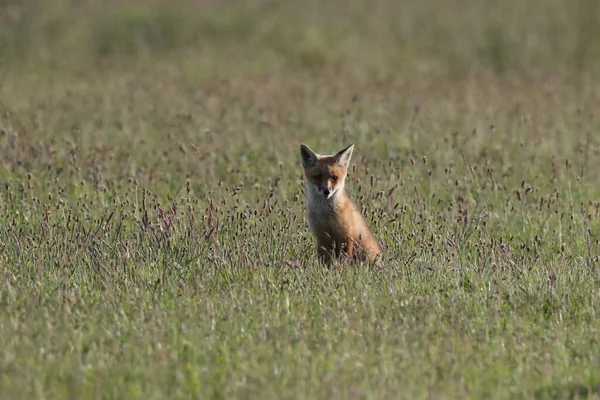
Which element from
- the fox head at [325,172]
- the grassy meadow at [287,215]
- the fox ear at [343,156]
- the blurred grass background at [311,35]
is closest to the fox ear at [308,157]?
the fox head at [325,172]

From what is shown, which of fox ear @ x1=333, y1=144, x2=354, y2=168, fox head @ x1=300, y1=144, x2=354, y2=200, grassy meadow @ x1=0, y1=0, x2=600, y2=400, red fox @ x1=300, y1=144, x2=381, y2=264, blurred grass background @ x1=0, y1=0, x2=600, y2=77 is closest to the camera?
grassy meadow @ x1=0, y1=0, x2=600, y2=400

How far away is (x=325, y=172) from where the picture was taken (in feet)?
29.9

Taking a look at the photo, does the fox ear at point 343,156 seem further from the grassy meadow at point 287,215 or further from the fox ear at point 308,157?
the grassy meadow at point 287,215

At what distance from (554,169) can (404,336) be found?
18.9ft

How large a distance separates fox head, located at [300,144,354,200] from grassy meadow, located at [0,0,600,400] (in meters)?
0.51

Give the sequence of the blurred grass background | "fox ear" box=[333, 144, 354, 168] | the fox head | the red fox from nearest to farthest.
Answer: the red fox, the fox head, "fox ear" box=[333, 144, 354, 168], the blurred grass background

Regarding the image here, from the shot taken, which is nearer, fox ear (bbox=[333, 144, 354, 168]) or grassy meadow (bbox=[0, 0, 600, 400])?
grassy meadow (bbox=[0, 0, 600, 400])

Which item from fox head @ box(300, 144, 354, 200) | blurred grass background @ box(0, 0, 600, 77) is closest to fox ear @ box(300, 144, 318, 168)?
fox head @ box(300, 144, 354, 200)

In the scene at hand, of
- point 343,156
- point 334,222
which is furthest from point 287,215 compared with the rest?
point 334,222

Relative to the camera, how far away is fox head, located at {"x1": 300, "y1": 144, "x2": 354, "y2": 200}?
894cm

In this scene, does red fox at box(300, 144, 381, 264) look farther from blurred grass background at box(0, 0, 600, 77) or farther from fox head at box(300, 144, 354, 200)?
blurred grass background at box(0, 0, 600, 77)

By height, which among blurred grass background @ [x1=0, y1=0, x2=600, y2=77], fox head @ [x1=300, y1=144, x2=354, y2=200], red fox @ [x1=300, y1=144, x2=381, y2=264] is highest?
fox head @ [x1=300, y1=144, x2=354, y2=200]

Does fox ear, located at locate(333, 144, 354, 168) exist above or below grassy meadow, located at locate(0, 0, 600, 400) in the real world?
above

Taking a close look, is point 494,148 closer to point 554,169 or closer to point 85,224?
point 554,169
